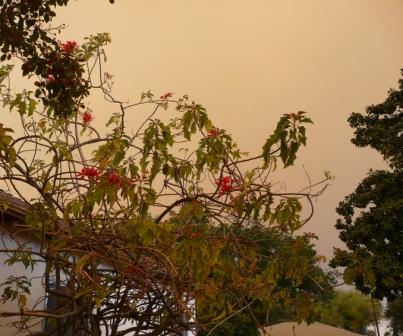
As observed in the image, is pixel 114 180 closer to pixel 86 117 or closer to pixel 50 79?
pixel 50 79

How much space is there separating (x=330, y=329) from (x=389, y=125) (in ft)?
22.8

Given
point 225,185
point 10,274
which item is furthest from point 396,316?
point 225,185

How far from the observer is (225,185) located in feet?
16.7

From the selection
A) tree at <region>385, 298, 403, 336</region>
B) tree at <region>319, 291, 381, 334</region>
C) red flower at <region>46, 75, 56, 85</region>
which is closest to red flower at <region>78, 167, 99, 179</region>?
red flower at <region>46, 75, 56, 85</region>

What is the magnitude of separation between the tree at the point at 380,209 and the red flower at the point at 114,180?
12.0 meters

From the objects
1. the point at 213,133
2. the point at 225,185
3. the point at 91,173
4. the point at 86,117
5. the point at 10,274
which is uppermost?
the point at 86,117

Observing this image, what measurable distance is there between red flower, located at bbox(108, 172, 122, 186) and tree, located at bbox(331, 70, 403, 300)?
1205 centimetres

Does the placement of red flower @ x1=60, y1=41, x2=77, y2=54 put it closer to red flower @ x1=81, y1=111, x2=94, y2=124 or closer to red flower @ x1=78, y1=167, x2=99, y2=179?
red flower @ x1=81, y1=111, x2=94, y2=124

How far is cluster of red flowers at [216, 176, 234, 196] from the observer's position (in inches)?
201

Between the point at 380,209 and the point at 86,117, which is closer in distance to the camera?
the point at 86,117

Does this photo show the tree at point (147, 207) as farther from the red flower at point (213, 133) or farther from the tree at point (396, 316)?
the tree at point (396, 316)

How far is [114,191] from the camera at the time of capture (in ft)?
12.4

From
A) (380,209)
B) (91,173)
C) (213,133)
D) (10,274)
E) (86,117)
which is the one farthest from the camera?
(380,209)

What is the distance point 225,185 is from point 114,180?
4.91 ft
